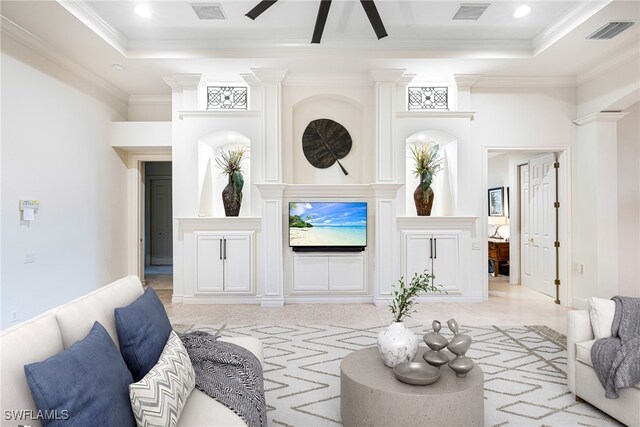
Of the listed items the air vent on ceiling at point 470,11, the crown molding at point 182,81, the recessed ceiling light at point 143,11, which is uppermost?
the recessed ceiling light at point 143,11

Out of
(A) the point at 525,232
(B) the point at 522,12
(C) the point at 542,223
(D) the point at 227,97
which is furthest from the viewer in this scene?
(A) the point at 525,232

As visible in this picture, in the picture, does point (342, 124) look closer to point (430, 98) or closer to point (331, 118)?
point (331, 118)

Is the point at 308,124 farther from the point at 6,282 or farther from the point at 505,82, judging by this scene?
the point at 6,282

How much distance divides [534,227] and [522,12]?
3.47m

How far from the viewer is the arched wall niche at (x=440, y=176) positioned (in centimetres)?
550

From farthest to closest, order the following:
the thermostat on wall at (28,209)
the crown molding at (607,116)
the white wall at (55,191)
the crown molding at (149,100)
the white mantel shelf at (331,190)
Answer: the crown molding at (149,100) < the white mantel shelf at (331,190) < the crown molding at (607,116) < the thermostat on wall at (28,209) < the white wall at (55,191)

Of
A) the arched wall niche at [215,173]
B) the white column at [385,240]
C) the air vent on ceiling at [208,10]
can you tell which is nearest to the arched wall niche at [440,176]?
the white column at [385,240]

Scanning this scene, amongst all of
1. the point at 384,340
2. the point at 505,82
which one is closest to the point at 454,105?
the point at 505,82

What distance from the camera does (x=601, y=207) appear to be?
4.87 meters

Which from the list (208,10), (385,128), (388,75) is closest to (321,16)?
(208,10)

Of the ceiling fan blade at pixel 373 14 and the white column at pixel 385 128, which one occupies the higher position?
the ceiling fan blade at pixel 373 14

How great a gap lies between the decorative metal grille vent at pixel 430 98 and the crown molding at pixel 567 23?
1260mm

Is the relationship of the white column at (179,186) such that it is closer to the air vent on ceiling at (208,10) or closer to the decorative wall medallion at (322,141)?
the air vent on ceiling at (208,10)

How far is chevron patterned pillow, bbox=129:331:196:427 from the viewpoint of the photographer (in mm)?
1342
